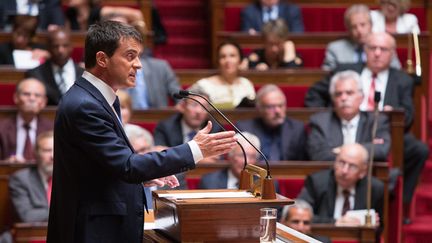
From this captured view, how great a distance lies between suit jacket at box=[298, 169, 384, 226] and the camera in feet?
16.5

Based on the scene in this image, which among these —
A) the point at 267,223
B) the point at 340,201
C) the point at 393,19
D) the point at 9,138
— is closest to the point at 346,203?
the point at 340,201

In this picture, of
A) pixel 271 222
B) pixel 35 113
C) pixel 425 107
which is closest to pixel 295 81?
pixel 425 107

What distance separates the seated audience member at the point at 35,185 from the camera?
491 cm

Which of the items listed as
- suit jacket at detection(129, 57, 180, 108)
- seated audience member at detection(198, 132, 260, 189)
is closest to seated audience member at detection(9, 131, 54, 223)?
seated audience member at detection(198, 132, 260, 189)

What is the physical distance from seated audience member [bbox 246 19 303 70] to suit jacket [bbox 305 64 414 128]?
0.51m

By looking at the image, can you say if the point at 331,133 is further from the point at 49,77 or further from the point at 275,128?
the point at 49,77

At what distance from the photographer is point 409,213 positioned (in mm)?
5730

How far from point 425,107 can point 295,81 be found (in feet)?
2.69

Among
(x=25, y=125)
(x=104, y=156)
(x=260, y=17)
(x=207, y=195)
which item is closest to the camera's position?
(x=104, y=156)

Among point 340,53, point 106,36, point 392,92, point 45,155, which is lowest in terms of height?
point 45,155

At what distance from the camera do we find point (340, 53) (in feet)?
21.6

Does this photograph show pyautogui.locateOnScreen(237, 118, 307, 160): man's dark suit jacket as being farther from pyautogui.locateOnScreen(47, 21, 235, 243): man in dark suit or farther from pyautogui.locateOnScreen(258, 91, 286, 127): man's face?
pyautogui.locateOnScreen(47, 21, 235, 243): man in dark suit

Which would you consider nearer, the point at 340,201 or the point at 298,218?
the point at 298,218

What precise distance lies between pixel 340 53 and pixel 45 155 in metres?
2.37
